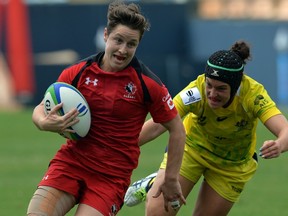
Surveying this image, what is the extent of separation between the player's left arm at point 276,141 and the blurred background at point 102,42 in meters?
17.2

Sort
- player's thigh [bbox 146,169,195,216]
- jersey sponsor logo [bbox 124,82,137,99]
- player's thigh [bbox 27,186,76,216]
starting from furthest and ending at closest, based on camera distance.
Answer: player's thigh [bbox 146,169,195,216]
jersey sponsor logo [bbox 124,82,137,99]
player's thigh [bbox 27,186,76,216]

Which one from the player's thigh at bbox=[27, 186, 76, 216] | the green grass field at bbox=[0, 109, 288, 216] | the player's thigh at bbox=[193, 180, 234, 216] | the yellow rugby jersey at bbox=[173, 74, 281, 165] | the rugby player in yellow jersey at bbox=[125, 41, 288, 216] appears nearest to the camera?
the player's thigh at bbox=[27, 186, 76, 216]

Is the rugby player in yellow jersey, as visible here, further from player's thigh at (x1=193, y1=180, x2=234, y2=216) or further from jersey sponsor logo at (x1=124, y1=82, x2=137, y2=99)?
jersey sponsor logo at (x1=124, y1=82, x2=137, y2=99)

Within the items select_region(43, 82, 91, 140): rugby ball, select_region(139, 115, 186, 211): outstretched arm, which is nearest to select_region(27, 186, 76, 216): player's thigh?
select_region(43, 82, 91, 140): rugby ball

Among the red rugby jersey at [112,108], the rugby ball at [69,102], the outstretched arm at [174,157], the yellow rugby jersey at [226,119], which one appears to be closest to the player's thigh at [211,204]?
the yellow rugby jersey at [226,119]

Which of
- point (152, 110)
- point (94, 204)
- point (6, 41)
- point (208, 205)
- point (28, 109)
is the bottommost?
point (28, 109)

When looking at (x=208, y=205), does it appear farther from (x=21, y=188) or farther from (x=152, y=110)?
(x=21, y=188)

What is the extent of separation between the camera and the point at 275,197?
12570 millimetres

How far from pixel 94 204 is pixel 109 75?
0.97m

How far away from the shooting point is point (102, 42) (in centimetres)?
2534

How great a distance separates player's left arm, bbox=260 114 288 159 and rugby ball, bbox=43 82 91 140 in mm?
1363

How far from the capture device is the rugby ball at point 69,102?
277 inches

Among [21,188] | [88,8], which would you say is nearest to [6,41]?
[88,8]

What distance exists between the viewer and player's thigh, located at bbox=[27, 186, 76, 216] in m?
6.98
